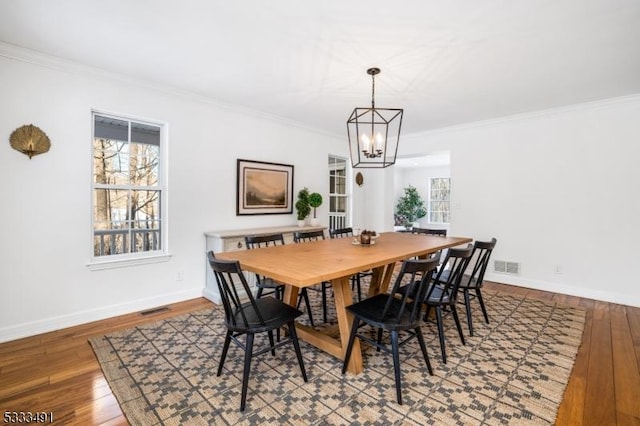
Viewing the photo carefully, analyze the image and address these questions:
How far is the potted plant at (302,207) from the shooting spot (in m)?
4.97

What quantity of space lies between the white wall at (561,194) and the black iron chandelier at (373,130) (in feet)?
4.47

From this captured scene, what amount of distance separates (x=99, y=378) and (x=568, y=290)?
545cm

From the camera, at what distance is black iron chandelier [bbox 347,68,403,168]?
286cm

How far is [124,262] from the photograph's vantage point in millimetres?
3342

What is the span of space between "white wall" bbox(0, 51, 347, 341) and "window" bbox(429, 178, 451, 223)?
8407 mm

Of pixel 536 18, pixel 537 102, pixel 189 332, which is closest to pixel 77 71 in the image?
pixel 189 332

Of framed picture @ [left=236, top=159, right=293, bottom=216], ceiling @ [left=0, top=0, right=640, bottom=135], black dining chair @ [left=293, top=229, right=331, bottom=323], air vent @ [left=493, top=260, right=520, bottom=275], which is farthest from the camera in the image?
air vent @ [left=493, top=260, right=520, bottom=275]

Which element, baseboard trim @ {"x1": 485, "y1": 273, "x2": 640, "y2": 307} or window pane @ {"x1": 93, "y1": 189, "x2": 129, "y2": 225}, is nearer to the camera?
window pane @ {"x1": 93, "y1": 189, "x2": 129, "y2": 225}

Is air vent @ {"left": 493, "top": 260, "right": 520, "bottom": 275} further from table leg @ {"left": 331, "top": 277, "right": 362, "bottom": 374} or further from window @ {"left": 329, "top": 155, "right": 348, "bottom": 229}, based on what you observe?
table leg @ {"left": 331, "top": 277, "right": 362, "bottom": 374}

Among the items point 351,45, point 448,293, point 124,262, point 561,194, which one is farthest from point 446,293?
point 124,262

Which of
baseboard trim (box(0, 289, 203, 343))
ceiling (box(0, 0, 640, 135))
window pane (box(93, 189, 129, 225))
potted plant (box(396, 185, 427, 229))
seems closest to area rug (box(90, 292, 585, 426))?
baseboard trim (box(0, 289, 203, 343))

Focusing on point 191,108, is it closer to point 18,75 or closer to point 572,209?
point 18,75

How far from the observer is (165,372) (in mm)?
2184

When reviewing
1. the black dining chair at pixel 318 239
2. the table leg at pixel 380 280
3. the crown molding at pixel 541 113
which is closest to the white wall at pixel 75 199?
the black dining chair at pixel 318 239
